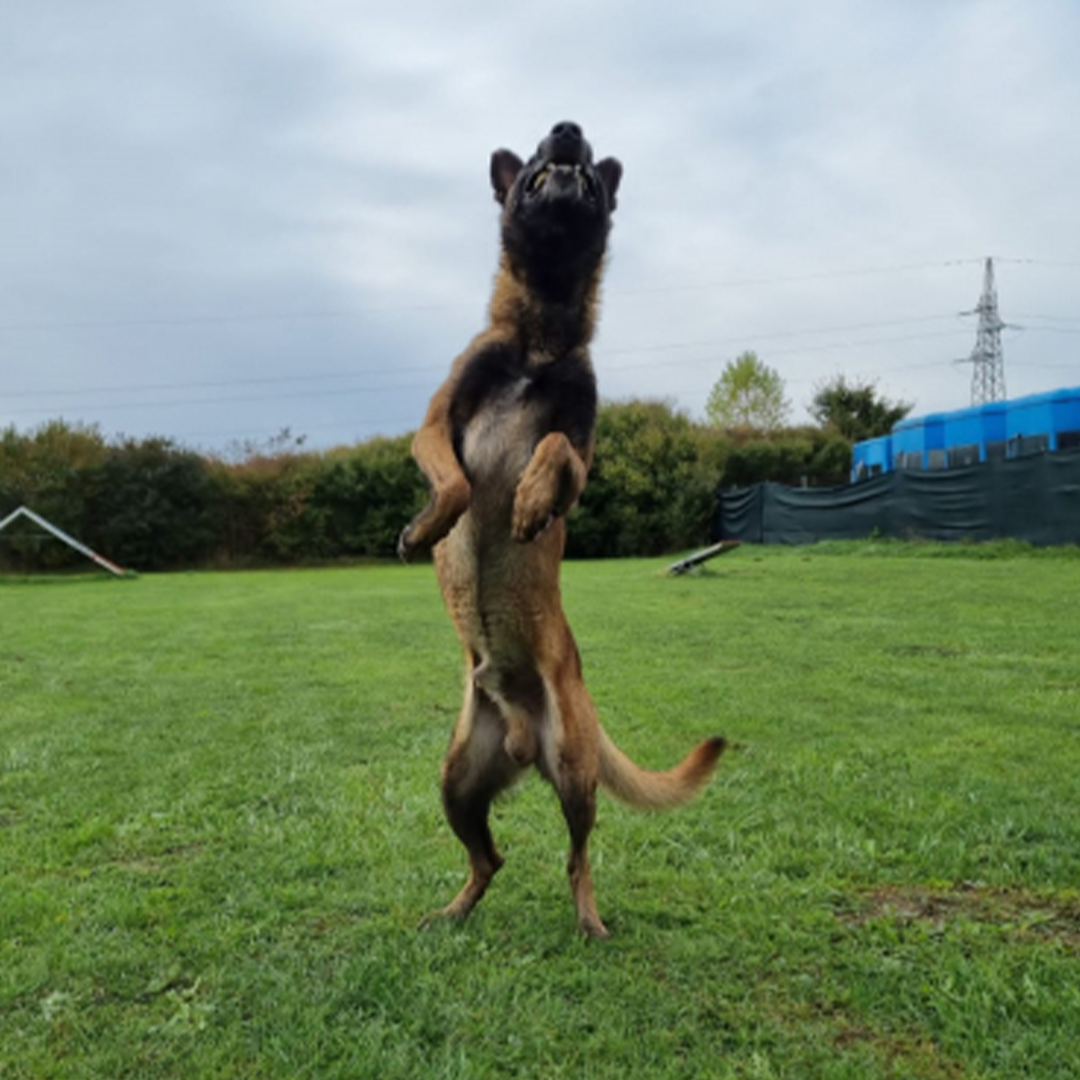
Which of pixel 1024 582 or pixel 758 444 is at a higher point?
pixel 758 444

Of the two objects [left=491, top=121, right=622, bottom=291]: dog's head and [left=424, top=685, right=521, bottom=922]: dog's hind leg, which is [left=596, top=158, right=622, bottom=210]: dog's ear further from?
[left=424, top=685, right=521, bottom=922]: dog's hind leg

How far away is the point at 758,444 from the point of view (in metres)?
33.2

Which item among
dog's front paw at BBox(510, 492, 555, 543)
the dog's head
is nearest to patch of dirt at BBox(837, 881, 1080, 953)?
dog's front paw at BBox(510, 492, 555, 543)

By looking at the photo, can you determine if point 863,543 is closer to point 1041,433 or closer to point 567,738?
point 1041,433

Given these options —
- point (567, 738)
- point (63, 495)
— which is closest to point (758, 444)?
point (63, 495)

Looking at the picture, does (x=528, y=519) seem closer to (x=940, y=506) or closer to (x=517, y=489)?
(x=517, y=489)

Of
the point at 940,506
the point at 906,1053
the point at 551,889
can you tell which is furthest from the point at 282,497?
the point at 906,1053

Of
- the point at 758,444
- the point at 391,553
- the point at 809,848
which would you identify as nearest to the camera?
the point at 809,848

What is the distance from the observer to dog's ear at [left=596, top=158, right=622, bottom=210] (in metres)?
3.17

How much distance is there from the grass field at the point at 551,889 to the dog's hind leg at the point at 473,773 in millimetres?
249

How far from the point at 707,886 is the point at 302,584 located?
17.1m

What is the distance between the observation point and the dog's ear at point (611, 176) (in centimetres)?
317

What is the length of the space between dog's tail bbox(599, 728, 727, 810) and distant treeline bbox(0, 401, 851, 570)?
74.7 feet

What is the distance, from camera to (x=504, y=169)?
3.20 m
